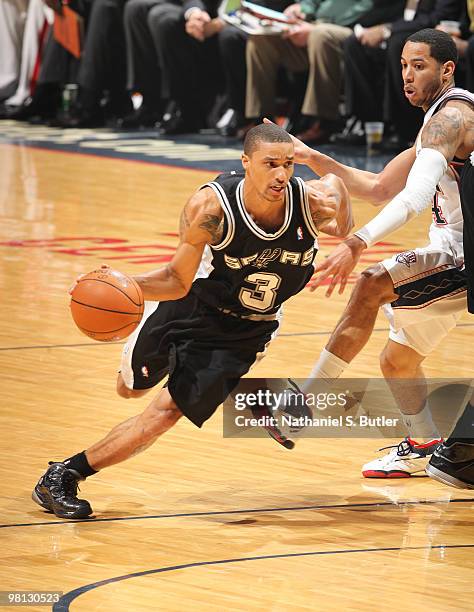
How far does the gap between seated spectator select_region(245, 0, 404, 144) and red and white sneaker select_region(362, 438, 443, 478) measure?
9556 millimetres

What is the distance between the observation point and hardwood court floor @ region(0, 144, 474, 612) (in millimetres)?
4418

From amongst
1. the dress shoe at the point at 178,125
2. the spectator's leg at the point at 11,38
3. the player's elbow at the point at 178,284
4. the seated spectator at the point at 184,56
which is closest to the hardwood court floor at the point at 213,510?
the player's elbow at the point at 178,284

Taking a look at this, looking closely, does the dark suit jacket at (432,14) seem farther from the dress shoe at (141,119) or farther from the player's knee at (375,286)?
the player's knee at (375,286)

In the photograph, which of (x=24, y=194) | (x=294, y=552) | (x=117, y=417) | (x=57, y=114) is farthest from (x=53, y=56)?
(x=294, y=552)

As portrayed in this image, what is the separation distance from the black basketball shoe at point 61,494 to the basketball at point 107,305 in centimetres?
54

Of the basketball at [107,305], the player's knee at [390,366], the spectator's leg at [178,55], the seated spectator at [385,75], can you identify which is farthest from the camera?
the spectator's leg at [178,55]

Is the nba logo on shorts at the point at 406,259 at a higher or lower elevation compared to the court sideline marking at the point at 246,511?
higher

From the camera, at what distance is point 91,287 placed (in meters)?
5.30

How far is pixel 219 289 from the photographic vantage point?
549 cm

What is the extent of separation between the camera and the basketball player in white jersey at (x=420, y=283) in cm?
586

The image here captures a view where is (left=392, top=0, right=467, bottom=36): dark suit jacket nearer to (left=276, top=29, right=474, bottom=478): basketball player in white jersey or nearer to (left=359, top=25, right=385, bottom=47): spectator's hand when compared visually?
(left=359, top=25, right=385, bottom=47): spectator's hand

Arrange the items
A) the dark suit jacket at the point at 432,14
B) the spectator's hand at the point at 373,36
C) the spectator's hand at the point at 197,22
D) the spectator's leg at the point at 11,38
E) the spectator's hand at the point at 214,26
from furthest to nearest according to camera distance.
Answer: the spectator's leg at the point at 11,38 → the spectator's hand at the point at 214,26 → the spectator's hand at the point at 197,22 → the spectator's hand at the point at 373,36 → the dark suit jacket at the point at 432,14

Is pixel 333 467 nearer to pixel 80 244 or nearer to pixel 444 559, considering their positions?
pixel 444 559

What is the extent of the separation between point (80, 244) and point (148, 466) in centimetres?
515
